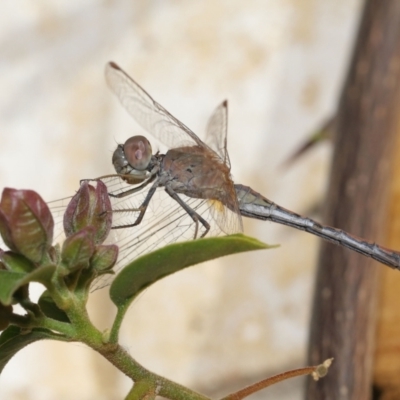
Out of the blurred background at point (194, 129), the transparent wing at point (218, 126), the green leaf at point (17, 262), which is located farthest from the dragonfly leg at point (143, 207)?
the blurred background at point (194, 129)

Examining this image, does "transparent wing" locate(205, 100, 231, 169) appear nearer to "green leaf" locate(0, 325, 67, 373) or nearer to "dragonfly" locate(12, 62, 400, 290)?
"dragonfly" locate(12, 62, 400, 290)

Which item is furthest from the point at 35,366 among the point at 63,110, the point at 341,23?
the point at 341,23

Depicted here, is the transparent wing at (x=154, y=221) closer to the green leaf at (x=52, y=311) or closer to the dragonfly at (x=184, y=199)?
the dragonfly at (x=184, y=199)

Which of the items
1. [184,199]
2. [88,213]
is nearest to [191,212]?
[184,199]

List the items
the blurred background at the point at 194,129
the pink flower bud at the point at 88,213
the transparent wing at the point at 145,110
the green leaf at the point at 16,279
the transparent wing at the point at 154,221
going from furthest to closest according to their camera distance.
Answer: the blurred background at the point at 194,129 < the transparent wing at the point at 145,110 < the transparent wing at the point at 154,221 < the pink flower bud at the point at 88,213 < the green leaf at the point at 16,279

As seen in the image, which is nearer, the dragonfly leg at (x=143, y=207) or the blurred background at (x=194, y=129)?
the dragonfly leg at (x=143, y=207)

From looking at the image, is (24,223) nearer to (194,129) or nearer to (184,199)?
(184,199)
